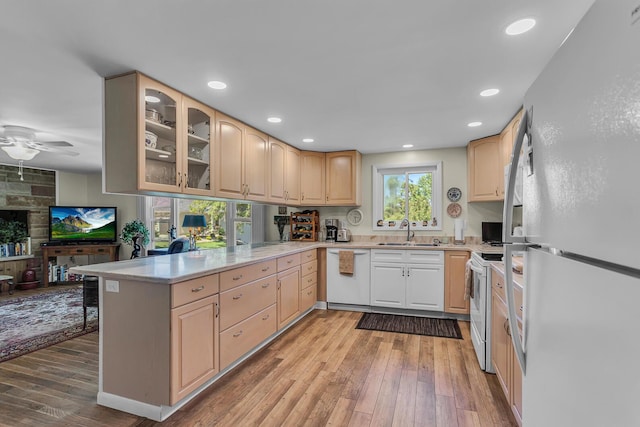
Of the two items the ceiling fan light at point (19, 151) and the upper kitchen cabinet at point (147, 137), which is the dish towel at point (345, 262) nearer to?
the upper kitchen cabinet at point (147, 137)

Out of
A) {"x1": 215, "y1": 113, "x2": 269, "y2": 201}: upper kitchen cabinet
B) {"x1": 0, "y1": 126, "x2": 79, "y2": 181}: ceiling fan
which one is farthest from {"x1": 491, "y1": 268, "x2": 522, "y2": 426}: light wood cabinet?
{"x1": 0, "y1": 126, "x2": 79, "y2": 181}: ceiling fan

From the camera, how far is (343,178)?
15.1 ft

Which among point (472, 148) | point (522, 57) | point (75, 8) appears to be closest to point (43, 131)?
point (75, 8)

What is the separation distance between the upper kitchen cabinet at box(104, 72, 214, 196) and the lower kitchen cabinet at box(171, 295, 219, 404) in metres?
0.93

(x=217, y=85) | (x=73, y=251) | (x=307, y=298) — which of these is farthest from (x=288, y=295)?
(x=73, y=251)

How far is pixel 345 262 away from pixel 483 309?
73.1 inches

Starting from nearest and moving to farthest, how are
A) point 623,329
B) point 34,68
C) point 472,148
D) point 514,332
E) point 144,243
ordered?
point 623,329
point 514,332
point 34,68
point 472,148
point 144,243

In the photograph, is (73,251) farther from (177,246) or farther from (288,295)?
(288,295)

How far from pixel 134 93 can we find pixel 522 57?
2563mm

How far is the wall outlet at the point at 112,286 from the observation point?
207cm

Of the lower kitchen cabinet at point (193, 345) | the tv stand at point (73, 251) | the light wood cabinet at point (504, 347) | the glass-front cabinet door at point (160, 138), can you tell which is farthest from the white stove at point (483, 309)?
the tv stand at point (73, 251)

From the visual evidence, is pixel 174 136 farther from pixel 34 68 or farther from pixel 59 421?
pixel 59 421

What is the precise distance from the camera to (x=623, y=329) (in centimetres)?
48

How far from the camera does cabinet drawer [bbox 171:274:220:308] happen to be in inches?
77.2
